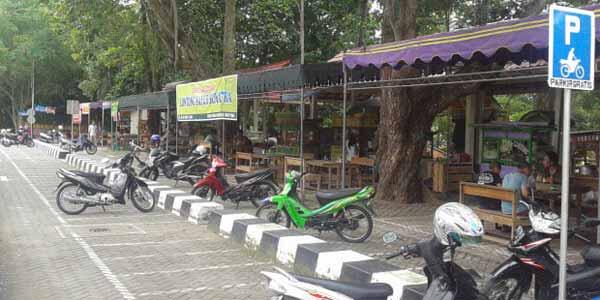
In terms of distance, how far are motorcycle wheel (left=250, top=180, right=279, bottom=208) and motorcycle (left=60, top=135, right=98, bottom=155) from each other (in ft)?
59.9

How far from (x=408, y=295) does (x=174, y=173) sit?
34.3 feet

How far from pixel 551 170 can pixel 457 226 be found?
7948mm

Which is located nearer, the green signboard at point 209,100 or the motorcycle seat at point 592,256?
the motorcycle seat at point 592,256

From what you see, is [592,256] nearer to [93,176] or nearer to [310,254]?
[310,254]

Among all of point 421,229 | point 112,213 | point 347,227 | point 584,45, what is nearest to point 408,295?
point 584,45

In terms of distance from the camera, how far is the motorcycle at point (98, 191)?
10867 millimetres

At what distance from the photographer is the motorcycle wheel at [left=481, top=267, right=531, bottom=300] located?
15.5 feet

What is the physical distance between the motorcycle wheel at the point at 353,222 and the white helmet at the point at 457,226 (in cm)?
→ 461

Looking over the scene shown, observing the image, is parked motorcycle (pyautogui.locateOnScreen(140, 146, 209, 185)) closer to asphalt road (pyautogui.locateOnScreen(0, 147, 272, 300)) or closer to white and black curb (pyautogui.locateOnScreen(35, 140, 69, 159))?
asphalt road (pyautogui.locateOnScreen(0, 147, 272, 300))

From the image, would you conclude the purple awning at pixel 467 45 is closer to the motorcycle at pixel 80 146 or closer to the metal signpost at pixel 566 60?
the metal signpost at pixel 566 60

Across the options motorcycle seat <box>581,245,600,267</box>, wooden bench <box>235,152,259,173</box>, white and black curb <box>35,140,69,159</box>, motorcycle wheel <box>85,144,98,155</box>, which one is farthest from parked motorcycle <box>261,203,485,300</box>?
motorcycle wheel <box>85,144,98,155</box>

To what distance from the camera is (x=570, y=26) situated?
13.4ft

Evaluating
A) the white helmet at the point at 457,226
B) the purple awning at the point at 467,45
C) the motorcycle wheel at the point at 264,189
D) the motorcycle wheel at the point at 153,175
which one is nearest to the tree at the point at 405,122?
the motorcycle wheel at the point at 264,189

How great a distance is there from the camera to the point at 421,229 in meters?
9.40
